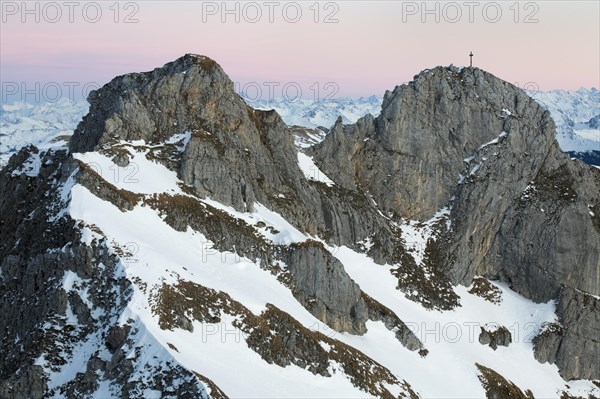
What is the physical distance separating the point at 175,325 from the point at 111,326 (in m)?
5.45

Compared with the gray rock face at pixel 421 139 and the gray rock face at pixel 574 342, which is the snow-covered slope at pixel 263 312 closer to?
the gray rock face at pixel 574 342

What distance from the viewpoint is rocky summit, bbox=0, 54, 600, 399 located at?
64125 mm

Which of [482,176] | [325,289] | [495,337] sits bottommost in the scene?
[495,337]

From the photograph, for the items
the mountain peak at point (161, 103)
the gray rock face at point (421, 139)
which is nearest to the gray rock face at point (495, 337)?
the gray rock face at point (421, 139)

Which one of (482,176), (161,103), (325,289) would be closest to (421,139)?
(482,176)

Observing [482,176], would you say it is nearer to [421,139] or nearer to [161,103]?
[421,139]

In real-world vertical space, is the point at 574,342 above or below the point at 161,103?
below

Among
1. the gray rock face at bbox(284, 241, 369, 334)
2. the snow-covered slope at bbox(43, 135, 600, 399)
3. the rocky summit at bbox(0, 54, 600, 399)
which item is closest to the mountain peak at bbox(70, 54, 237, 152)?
the rocky summit at bbox(0, 54, 600, 399)

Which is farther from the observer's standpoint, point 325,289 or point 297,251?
point 325,289

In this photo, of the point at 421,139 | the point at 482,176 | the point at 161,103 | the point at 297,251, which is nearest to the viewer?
the point at 297,251

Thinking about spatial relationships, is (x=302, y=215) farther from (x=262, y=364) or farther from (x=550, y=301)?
(x=550, y=301)

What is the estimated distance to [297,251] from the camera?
280 ft

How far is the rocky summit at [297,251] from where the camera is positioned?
64.1 m

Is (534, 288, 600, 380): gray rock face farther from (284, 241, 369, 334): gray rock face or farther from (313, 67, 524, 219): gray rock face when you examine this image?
A: (284, 241, 369, 334): gray rock face
